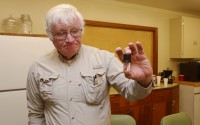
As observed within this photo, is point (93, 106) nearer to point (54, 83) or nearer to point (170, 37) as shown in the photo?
point (54, 83)

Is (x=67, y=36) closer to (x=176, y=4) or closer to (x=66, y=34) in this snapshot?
(x=66, y=34)

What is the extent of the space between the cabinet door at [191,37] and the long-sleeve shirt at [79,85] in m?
Result: 3.00

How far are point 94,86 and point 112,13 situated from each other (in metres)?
2.32

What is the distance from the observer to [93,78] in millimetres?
1046

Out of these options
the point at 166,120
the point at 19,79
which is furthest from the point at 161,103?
the point at 19,79

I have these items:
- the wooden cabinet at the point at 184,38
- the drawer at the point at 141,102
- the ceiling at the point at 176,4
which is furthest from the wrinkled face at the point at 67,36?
the wooden cabinet at the point at 184,38

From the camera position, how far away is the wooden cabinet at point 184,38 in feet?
12.1

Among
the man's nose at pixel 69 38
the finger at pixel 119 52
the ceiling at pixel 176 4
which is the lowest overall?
the finger at pixel 119 52

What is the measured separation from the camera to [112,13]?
3193mm

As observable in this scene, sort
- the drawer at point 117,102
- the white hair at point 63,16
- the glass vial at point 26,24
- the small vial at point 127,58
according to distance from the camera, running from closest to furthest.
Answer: the small vial at point 127,58
the white hair at point 63,16
the glass vial at point 26,24
the drawer at point 117,102

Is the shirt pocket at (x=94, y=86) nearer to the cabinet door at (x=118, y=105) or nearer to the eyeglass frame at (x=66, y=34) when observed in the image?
the eyeglass frame at (x=66, y=34)

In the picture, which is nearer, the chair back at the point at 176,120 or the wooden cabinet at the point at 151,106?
the chair back at the point at 176,120

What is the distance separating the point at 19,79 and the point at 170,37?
286cm

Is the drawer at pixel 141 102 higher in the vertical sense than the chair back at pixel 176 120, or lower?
lower
